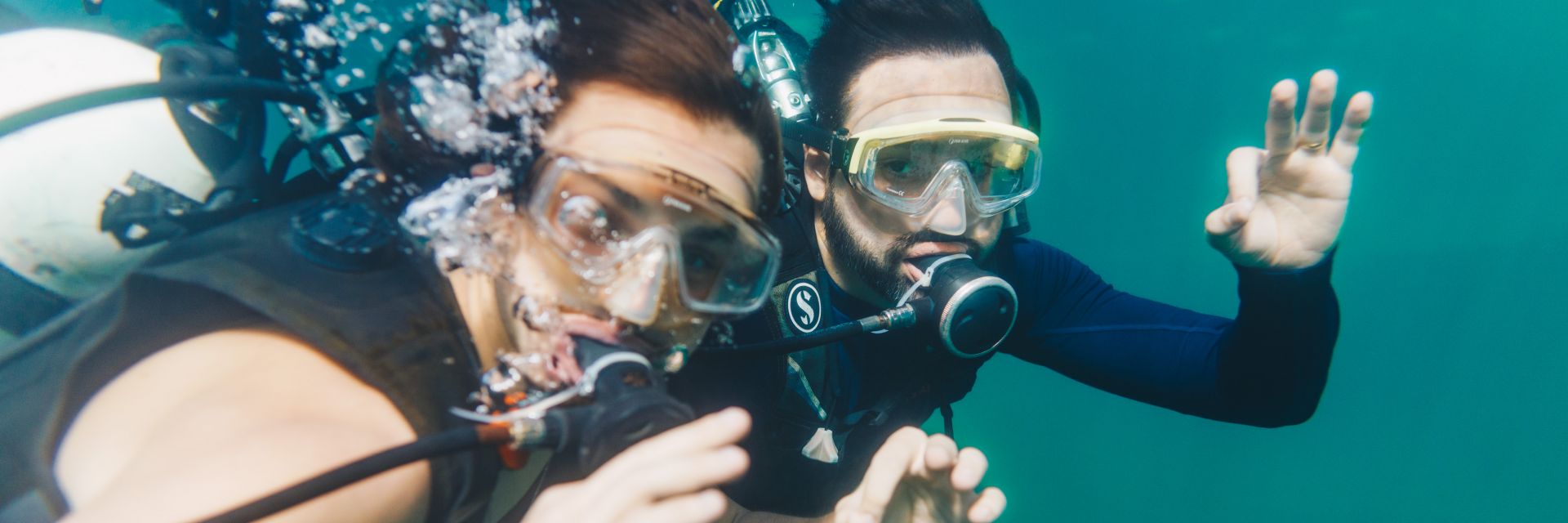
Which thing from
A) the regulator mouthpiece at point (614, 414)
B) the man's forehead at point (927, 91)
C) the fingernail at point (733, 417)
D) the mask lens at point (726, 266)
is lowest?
the regulator mouthpiece at point (614, 414)

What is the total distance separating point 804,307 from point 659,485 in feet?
6.52

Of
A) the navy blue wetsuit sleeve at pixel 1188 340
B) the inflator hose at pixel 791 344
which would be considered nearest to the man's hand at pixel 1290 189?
the navy blue wetsuit sleeve at pixel 1188 340

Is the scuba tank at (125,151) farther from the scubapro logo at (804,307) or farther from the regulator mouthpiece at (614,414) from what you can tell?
the scubapro logo at (804,307)

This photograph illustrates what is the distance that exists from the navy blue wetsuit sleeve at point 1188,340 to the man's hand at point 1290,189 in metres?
0.12

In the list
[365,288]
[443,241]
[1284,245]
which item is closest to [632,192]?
[443,241]

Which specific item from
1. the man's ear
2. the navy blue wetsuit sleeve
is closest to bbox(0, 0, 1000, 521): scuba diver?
the man's ear

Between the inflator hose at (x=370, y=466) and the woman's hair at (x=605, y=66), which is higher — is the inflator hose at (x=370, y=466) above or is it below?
below

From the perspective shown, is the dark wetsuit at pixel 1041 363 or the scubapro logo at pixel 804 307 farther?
the scubapro logo at pixel 804 307

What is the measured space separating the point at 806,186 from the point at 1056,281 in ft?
4.62

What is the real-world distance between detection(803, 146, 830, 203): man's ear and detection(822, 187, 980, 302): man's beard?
0.08 m

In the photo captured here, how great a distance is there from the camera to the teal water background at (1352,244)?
1238 inches

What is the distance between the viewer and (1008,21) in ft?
95.7

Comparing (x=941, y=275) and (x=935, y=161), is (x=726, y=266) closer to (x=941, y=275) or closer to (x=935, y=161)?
(x=941, y=275)

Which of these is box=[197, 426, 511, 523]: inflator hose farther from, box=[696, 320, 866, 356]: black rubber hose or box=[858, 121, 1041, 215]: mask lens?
box=[858, 121, 1041, 215]: mask lens
